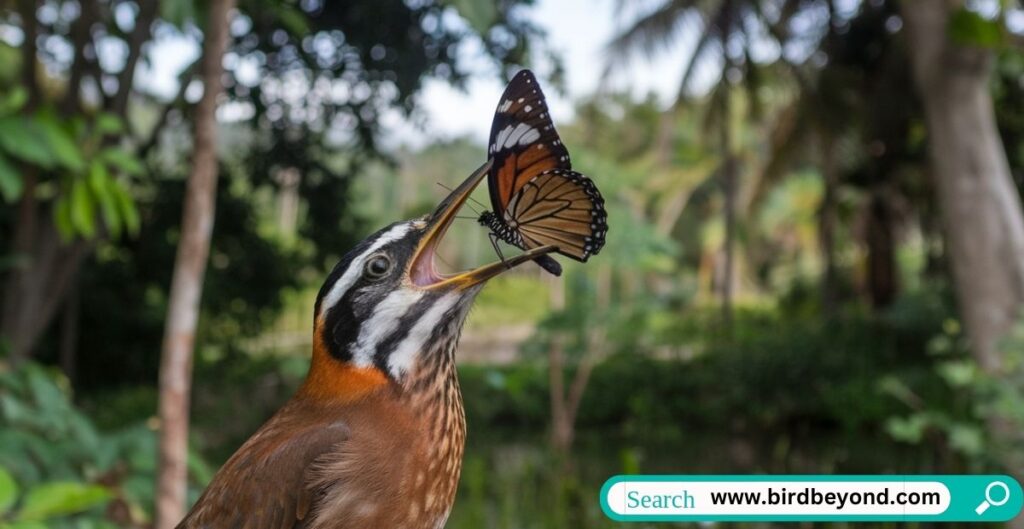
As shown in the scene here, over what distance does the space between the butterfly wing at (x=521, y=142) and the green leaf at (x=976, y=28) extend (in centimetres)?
412

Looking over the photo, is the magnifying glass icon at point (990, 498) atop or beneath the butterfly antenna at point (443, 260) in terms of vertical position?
beneath

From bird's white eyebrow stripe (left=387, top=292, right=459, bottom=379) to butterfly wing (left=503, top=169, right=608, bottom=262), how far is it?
75 millimetres

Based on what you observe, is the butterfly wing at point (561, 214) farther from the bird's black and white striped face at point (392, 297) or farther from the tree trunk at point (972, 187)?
the tree trunk at point (972, 187)

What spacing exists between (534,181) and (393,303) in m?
0.13

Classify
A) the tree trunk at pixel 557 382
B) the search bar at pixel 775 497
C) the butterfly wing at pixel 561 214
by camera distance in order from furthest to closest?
the tree trunk at pixel 557 382
the search bar at pixel 775 497
the butterfly wing at pixel 561 214

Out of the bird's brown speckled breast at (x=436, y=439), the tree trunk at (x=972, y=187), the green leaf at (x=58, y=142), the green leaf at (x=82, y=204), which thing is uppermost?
the tree trunk at (x=972, y=187)

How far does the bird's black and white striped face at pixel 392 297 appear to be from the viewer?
527 millimetres

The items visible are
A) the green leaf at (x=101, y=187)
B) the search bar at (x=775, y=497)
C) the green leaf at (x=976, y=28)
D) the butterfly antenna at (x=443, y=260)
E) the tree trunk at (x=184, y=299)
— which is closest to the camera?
the butterfly antenna at (x=443, y=260)

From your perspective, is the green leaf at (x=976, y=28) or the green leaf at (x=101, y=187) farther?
the green leaf at (x=976, y=28)

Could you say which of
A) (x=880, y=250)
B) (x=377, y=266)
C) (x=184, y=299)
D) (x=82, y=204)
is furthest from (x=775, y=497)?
(x=880, y=250)

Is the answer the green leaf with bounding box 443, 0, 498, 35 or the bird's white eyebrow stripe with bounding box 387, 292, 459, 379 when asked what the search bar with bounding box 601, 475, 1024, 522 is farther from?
the green leaf with bounding box 443, 0, 498, 35

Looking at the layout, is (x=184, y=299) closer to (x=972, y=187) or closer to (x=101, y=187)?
(x=101, y=187)

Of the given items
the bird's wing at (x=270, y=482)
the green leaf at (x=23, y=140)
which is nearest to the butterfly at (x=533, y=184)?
the bird's wing at (x=270, y=482)

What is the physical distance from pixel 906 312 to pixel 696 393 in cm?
290
